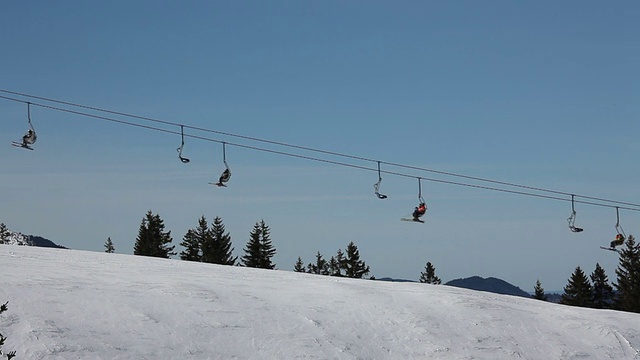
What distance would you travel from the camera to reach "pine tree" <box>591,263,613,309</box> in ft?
295

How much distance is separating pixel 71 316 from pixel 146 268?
7753 millimetres

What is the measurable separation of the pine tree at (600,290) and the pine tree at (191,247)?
42.2 metres

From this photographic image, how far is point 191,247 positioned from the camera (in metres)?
96.3

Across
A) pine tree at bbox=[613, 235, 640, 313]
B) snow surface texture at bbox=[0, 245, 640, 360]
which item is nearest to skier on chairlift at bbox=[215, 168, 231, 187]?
snow surface texture at bbox=[0, 245, 640, 360]

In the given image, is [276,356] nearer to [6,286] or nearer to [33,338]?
[33,338]

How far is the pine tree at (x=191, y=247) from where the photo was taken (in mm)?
95000

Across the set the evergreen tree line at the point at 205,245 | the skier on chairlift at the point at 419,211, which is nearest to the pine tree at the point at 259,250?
the evergreen tree line at the point at 205,245

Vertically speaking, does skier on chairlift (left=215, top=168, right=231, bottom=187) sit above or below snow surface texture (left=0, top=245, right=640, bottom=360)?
above

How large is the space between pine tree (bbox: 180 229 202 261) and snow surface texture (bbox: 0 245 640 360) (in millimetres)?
68422

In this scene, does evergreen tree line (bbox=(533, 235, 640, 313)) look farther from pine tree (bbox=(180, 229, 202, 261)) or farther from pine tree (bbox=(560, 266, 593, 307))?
pine tree (bbox=(180, 229, 202, 261))

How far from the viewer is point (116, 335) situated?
57.5 feet

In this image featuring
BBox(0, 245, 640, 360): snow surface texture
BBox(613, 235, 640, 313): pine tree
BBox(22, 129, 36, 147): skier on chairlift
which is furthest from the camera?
BBox(613, 235, 640, 313): pine tree

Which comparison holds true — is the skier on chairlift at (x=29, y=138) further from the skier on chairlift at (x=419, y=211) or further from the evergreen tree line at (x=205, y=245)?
the evergreen tree line at (x=205, y=245)

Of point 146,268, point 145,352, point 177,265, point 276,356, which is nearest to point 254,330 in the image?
point 276,356
